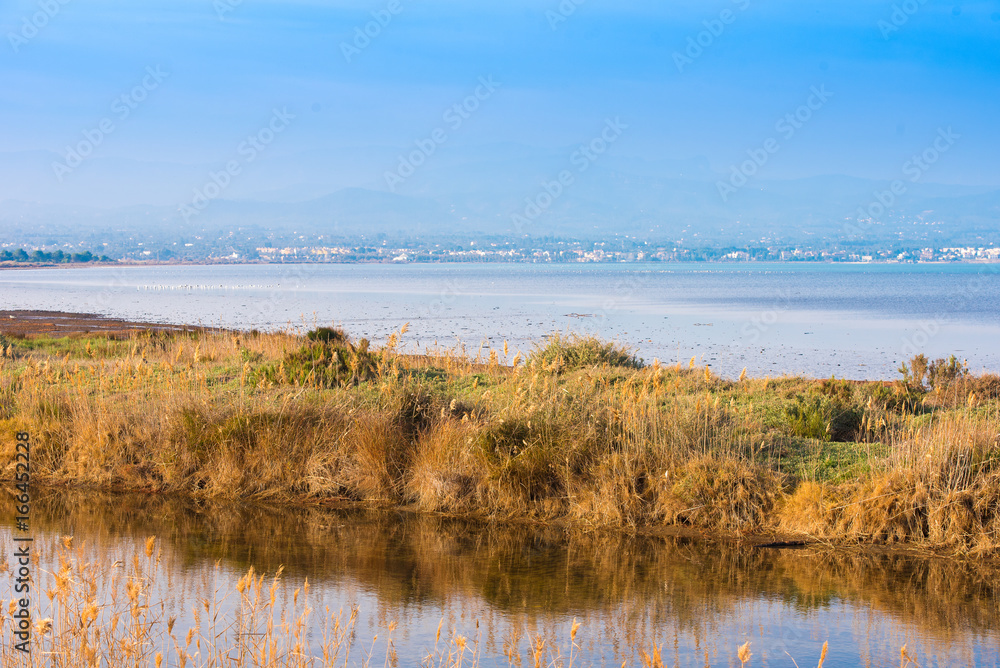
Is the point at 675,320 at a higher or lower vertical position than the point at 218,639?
higher

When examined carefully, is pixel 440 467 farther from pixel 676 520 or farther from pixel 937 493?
pixel 937 493

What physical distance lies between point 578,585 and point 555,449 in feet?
8.25

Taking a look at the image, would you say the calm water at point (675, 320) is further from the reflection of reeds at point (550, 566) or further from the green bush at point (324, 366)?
the reflection of reeds at point (550, 566)

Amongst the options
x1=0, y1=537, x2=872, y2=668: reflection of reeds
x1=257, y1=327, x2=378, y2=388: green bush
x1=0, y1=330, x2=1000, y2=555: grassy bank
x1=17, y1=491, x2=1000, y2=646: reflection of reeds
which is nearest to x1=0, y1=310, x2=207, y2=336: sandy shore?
x1=257, y1=327, x2=378, y2=388: green bush

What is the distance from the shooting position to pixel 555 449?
35.1 feet

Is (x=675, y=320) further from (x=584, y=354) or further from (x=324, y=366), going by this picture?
(x=324, y=366)

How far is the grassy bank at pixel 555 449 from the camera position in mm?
9469

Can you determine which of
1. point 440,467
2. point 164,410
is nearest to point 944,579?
point 440,467

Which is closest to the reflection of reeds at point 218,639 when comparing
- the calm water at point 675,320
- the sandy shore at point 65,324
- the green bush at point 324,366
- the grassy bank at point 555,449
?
the grassy bank at point 555,449

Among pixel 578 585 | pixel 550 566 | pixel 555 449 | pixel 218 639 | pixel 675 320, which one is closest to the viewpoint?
pixel 218 639

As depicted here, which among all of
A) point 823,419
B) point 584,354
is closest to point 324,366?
point 584,354

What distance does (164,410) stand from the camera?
1241 centimetres

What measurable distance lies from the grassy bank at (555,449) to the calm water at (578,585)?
475mm

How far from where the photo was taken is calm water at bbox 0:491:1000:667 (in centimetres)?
702
